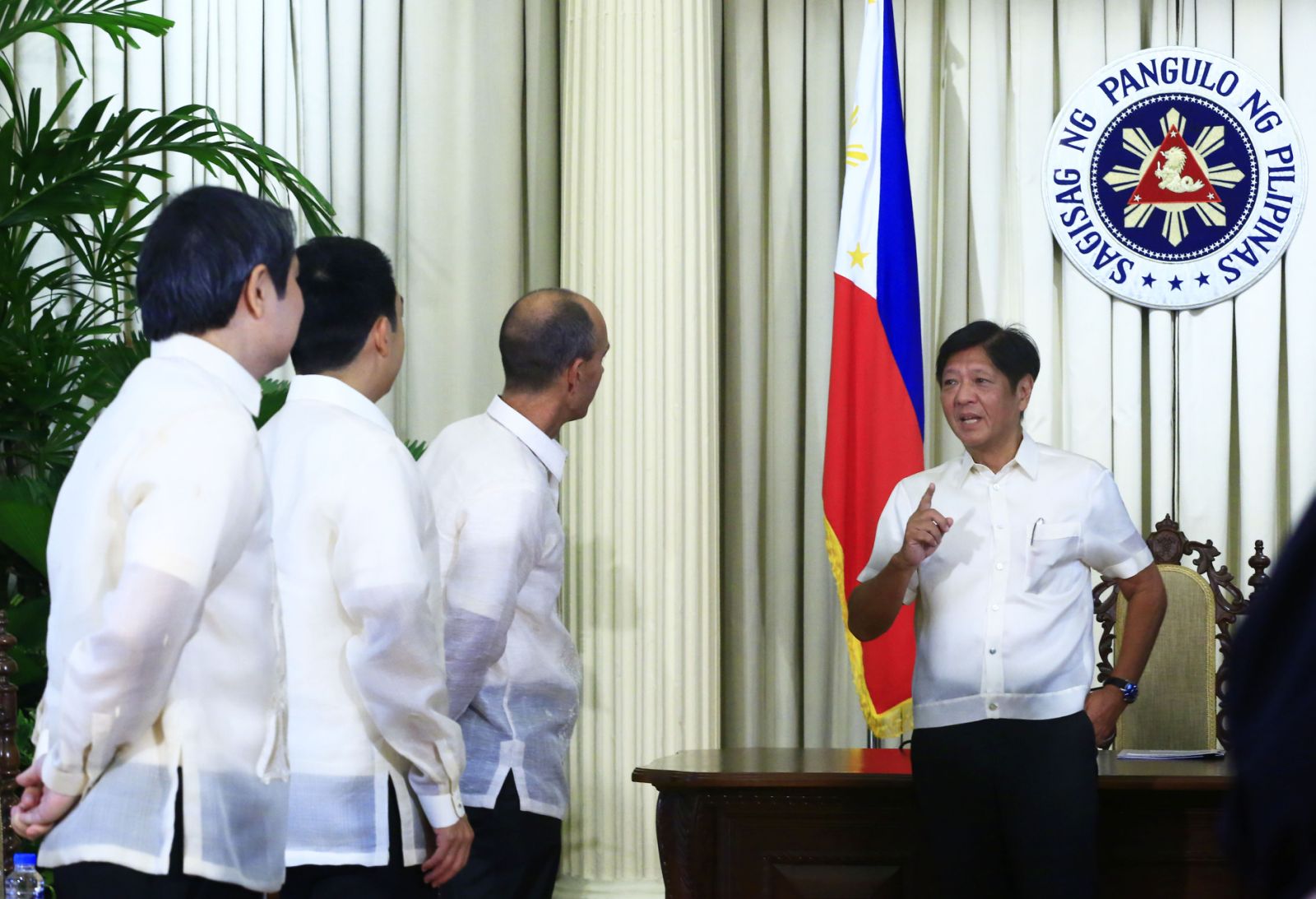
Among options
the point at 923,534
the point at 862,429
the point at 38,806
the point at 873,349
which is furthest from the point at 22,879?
the point at 873,349

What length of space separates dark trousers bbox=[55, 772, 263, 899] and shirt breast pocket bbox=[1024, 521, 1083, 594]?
1.79 meters

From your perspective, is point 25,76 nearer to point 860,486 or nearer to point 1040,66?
point 860,486

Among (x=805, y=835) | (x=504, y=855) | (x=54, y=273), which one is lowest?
(x=805, y=835)

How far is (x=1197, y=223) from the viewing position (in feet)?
16.5

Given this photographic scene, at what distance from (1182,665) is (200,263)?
10.00ft

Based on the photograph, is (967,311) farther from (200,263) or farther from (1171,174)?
(200,263)

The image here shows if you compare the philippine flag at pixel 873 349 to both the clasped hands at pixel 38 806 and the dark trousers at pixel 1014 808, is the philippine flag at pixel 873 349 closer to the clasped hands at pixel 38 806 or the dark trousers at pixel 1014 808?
the dark trousers at pixel 1014 808

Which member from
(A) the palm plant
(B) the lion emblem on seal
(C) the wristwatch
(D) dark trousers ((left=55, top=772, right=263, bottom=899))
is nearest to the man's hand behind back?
(D) dark trousers ((left=55, top=772, right=263, bottom=899))

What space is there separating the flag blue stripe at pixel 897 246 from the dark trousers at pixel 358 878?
277 centimetres

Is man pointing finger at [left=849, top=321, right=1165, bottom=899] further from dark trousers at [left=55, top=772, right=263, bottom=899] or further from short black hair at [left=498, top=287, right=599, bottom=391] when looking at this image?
dark trousers at [left=55, top=772, right=263, bottom=899]

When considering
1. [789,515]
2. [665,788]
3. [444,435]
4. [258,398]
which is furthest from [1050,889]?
[789,515]

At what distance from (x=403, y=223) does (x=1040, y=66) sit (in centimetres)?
222

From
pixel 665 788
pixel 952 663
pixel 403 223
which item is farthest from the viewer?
pixel 403 223

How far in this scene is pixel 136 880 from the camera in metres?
1.50
